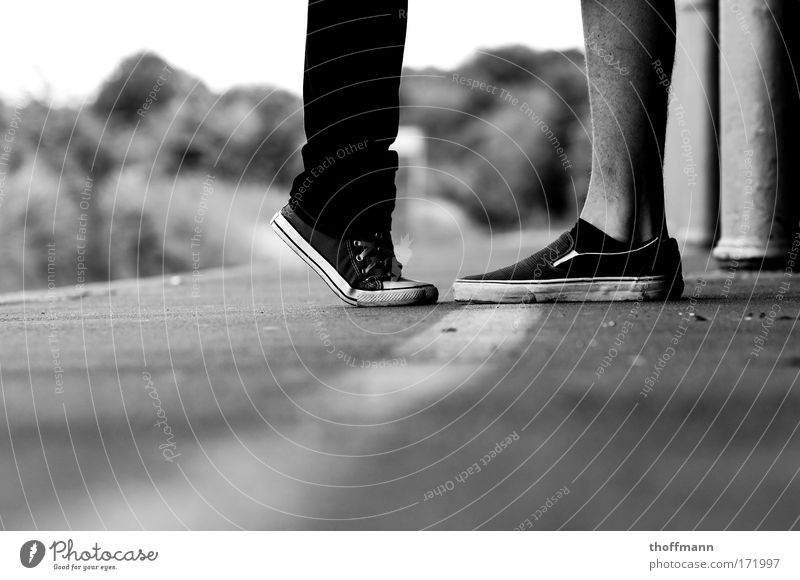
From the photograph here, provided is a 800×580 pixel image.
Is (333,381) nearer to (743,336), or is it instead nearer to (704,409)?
(704,409)

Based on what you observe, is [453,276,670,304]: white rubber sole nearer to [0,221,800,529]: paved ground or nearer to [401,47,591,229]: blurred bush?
[0,221,800,529]: paved ground

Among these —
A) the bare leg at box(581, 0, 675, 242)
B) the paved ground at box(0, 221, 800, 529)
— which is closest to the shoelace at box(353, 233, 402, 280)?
the bare leg at box(581, 0, 675, 242)

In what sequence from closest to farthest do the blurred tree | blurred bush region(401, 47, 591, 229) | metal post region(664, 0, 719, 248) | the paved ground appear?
the paved ground, metal post region(664, 0, 719, 248), the blurred tree, blurred bush region(401, 47, 591, 229)

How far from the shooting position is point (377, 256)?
1.75 metres

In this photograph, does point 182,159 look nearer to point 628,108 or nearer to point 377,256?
point 377,256

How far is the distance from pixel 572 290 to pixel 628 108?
339mm

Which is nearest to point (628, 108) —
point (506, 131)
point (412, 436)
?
point (412, 436)

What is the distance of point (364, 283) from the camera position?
5.71 ft

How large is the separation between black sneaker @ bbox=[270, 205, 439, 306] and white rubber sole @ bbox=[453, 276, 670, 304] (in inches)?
4.3

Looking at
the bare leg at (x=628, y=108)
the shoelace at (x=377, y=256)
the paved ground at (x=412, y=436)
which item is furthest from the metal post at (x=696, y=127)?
the paved ground at (x=412, y=436)

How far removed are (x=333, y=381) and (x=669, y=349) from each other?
16.6 inches

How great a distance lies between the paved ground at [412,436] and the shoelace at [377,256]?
0.50 m

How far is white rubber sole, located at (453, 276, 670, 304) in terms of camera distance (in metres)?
1.70
